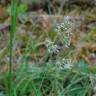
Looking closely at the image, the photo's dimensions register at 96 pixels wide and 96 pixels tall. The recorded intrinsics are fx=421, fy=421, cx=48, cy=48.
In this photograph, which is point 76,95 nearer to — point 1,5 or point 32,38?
point 32,38

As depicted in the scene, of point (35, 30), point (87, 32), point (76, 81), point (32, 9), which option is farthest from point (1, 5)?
point (76, 81)

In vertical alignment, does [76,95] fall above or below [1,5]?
below

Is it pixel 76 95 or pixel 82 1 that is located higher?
pixel 82 1

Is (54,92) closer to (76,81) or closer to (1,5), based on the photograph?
(76,81)

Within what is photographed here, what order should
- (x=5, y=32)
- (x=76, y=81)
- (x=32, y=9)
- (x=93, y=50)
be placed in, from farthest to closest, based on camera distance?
(x=32, y=9) → (x=5, y=32) → (x=93, y=50) → (x=76, y=81)

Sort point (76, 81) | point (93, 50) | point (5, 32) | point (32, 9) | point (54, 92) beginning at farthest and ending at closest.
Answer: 1. point (32, 9)
2. point (5, 32)
3. point (93, 50)
4. point (76, 81)
5. point (54, 92)

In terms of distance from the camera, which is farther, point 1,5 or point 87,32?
point 1,5

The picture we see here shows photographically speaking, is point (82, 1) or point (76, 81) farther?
point (82, 1)

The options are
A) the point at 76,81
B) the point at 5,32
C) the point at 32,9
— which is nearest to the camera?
the point at 76,81

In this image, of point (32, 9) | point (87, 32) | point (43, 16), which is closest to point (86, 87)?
point (87, 32)
